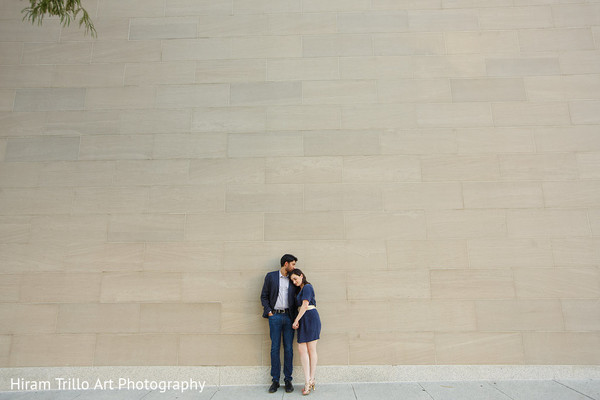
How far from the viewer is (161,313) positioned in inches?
237

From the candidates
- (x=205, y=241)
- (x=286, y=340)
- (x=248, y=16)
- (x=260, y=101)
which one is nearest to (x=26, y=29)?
(x=248, y=16)

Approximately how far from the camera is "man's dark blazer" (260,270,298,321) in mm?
5629

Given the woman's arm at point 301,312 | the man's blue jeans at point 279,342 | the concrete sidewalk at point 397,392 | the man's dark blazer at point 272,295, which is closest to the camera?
the concrete sidewalk at point 397,392

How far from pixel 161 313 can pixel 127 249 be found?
1301 millimetres

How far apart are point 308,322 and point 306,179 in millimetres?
2506

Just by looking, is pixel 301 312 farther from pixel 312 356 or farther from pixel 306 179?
pixel 306 179

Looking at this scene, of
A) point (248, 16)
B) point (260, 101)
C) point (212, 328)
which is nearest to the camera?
point (212, 328)

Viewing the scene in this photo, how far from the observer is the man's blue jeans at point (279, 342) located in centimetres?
546

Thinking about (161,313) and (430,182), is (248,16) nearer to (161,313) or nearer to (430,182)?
(430,182)

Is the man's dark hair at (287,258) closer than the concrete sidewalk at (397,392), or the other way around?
the concrete sidewalk at (397,392)

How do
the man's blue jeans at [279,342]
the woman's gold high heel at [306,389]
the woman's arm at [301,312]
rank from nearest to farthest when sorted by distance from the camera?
the woman's gold high heel at [306,389], the woman's arm at [301,312], the man's blue jeans at [279,342]

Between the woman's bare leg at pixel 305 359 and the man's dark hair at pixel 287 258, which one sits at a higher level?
the man's dark hair at pixel 287 258

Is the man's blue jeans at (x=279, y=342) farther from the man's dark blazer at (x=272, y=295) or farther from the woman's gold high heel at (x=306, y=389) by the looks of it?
the woman's gold high heel at (x=306, y=389)

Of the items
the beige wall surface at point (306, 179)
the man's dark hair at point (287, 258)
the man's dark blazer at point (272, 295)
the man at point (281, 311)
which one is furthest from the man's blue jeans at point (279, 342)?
the man's dark hair at point (287, 258)
